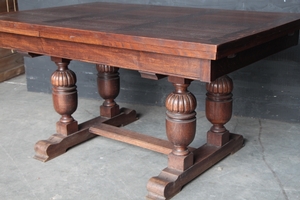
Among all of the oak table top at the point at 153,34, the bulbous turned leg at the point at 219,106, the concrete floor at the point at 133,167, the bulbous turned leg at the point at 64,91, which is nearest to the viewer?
the oak table top at the point at 153,34

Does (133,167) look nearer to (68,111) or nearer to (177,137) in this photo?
(177,137)

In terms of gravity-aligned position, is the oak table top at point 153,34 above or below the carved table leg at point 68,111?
above

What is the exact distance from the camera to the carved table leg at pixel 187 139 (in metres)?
2.14

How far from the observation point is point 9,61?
4566mm

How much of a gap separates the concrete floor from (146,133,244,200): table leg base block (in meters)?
0.04

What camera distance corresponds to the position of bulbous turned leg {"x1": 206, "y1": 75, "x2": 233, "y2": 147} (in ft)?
8.11

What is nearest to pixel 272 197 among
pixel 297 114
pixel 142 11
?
pixel 297 114

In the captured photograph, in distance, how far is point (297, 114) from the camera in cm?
315

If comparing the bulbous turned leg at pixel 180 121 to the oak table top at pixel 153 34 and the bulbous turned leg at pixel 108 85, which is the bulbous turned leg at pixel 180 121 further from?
the bulbous turned leg at pixel 108 85

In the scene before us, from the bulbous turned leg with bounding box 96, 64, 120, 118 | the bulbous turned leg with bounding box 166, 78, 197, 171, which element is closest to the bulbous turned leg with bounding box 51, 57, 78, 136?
the bulbous turned leg with bounding box 96, 64, 120, 118

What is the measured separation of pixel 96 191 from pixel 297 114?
1.58 meters

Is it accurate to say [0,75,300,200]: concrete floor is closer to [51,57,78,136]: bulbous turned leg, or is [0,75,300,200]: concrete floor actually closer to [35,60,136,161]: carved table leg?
[35,60,136,161]: carved table leg

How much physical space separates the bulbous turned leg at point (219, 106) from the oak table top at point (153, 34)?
1.11ft

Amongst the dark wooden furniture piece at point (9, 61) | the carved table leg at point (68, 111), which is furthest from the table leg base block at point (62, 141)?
the dark wooden furniture piece at point (9, 61)
